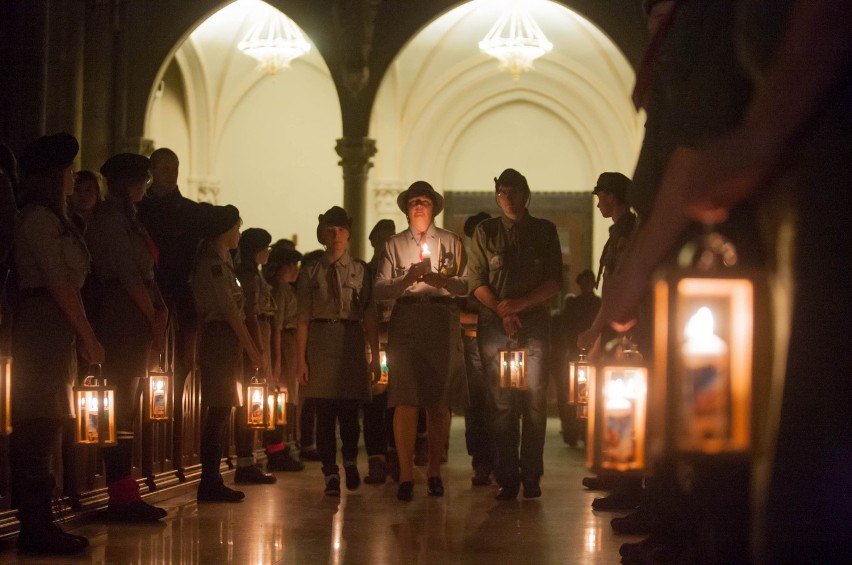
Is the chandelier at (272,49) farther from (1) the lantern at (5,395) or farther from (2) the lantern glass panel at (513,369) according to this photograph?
(1) the lantern at (5,395)

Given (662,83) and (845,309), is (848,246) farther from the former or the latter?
(662,83)

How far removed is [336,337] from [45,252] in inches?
122

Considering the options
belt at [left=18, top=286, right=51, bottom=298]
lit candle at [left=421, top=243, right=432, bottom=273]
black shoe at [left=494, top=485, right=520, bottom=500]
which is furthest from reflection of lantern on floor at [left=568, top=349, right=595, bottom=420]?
belt at [left=18, top=286, right=51, bottom=298]

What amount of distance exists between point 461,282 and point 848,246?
6313mm

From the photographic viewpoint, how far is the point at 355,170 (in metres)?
14.9

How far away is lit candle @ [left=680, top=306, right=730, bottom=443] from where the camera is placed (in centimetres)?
171

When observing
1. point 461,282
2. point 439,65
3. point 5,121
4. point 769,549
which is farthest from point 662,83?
point 439,65

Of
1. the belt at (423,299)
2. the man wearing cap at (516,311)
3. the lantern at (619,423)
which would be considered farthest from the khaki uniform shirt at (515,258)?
the lantern at (619,423)

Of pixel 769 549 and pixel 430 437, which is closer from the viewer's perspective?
pixel 769 549

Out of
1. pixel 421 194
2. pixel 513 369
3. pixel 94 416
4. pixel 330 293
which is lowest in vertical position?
pixel 94 416

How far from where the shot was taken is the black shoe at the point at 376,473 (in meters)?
8.91

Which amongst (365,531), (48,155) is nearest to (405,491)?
(365,531)

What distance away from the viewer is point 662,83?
7.33ft

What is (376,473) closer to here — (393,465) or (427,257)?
(393,465)
